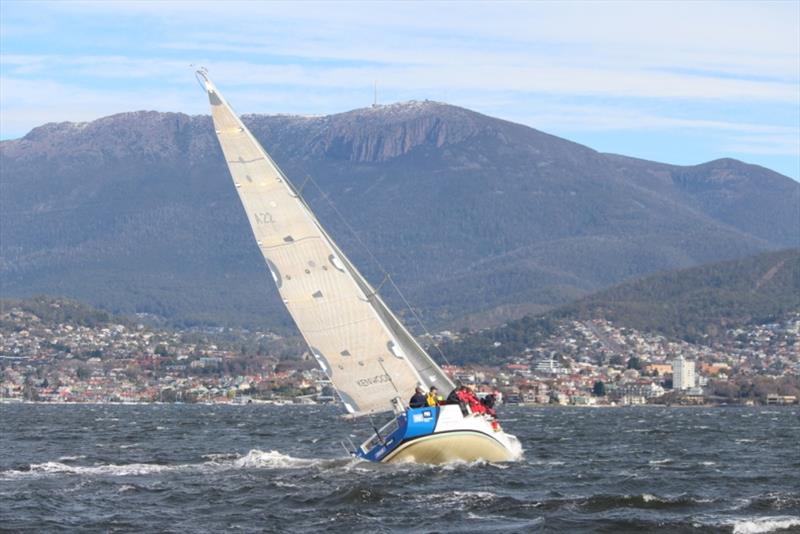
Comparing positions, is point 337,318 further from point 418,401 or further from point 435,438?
point 435,438

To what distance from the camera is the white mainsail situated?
135ft

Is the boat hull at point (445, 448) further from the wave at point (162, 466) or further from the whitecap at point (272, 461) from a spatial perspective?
the whitecap at point (272, 461)

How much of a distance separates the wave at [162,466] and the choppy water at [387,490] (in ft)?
0.15

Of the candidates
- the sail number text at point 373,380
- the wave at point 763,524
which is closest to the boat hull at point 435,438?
Result: the sail number text at point 373,380

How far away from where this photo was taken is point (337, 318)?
41594mm

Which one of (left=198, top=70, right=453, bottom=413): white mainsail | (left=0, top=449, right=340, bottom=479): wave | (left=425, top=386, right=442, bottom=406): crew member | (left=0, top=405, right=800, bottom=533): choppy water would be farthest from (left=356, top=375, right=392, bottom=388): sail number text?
(left=0, top=449, right=340, bottom=479): wave

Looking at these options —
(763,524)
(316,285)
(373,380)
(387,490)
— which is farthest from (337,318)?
(763,524)

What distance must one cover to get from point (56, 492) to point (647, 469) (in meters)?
15.4

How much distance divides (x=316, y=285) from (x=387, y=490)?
6042mm

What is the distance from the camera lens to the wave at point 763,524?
31031 millimetres

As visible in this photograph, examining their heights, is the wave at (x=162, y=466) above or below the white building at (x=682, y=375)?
above

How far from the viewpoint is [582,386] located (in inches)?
6673

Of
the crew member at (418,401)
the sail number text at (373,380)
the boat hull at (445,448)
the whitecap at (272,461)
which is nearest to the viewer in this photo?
the crew member at (418,401)

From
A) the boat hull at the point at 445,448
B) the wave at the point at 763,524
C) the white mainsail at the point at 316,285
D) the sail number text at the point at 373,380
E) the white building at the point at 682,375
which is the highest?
the white mainsail at the point at 316,285
